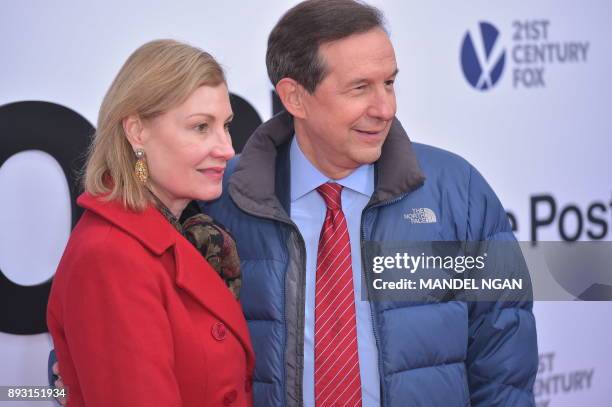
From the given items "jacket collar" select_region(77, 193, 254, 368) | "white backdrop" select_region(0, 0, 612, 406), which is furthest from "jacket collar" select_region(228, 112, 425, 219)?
"white backdrop" select_region(0, 0, 612, 406)

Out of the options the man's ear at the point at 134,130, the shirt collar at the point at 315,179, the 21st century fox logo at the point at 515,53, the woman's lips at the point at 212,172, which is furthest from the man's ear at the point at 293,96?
the 21st century fox logo at the point at 515,53

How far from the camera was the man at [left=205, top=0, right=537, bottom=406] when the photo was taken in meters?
2.01

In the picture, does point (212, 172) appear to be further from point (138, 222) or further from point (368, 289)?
point (368, 289)

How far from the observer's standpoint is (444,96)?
3.10 meters

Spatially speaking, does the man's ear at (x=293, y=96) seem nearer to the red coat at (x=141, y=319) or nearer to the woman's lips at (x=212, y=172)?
the woman's lips at (x=212, y=172)

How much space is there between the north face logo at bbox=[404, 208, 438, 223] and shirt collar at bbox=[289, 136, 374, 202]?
0.14m

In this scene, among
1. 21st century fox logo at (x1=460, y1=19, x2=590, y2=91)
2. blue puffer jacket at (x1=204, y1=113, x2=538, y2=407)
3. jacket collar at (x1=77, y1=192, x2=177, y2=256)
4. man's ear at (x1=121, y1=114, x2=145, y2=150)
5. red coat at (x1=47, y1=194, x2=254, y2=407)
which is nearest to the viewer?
red coat at (x1=47, y1=194, x2=254, y2=407)

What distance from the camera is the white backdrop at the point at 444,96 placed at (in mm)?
2756

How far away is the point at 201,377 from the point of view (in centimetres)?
169

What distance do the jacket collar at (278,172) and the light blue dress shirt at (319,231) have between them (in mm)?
35

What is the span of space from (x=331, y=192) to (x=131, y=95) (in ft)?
2.11

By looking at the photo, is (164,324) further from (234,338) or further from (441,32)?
(441,32)

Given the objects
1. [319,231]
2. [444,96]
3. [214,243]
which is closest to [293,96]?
[319,231]

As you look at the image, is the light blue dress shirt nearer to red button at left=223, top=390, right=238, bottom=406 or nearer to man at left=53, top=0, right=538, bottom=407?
man at left=53, top=0, right=538, bottom=407
